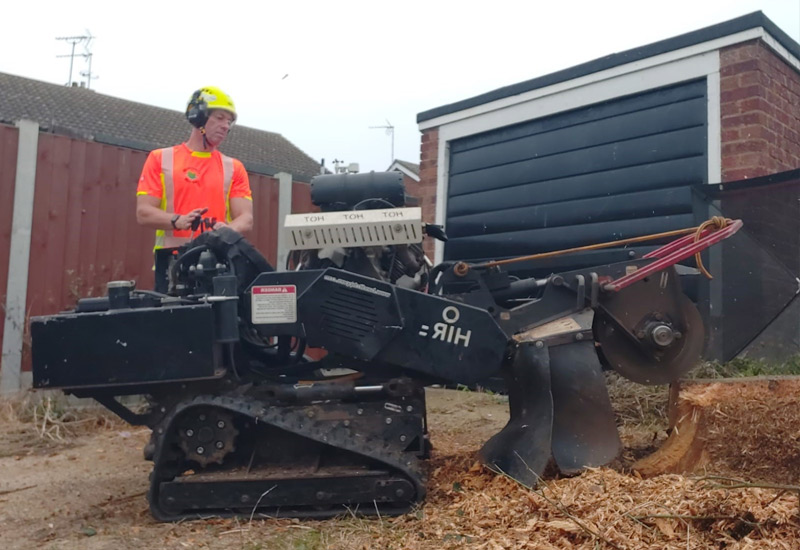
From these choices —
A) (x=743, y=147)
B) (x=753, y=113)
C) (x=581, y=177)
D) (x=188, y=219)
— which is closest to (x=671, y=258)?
(x=188, y=219)

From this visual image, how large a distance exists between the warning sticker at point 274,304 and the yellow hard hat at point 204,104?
1281 millimetres

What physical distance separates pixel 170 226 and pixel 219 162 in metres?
0.56

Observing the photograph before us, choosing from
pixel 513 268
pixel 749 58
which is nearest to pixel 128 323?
pixel 513 268

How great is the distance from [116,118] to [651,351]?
23828 mm

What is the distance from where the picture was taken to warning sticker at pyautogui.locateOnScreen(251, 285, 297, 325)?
3412 mm

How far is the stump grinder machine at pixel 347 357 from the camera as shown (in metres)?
3.25

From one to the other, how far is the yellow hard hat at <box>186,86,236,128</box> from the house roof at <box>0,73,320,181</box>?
55.4ft

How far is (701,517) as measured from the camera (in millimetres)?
2479

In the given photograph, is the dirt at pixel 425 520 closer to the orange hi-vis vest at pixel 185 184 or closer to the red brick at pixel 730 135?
the orange hi-vis vest at pixel 185 184

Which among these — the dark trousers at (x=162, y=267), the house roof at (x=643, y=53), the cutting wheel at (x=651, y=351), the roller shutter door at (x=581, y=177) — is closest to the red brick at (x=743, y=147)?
the roller shutter door at (x=581, y=177)

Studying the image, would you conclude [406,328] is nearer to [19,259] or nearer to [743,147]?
[743,147]

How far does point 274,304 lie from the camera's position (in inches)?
135

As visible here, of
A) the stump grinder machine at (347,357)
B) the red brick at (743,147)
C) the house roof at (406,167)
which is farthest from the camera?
the house roof at (406,167)

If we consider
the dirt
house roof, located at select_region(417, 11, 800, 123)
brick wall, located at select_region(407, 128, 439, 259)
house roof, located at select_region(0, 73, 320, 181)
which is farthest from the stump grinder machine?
house roof, located at select_region(0, 73, 320, 181)
